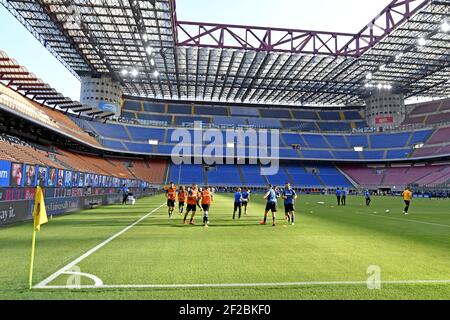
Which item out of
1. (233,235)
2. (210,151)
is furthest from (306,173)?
(233,235)

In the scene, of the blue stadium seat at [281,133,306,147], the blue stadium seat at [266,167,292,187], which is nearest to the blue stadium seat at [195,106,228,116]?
the blue stadium seat at [281,133,306,147]

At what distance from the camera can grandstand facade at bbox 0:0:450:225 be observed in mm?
A: 38219

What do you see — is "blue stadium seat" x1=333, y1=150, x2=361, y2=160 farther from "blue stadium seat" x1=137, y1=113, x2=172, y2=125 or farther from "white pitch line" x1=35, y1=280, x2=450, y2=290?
"white pitch line" x1=35, y1=280, x2=450, y2=290

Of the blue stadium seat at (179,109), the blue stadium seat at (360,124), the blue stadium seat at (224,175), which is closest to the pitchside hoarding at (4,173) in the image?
the blue stadium seat at (224,175)

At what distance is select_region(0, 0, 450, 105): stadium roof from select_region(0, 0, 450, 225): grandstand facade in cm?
22

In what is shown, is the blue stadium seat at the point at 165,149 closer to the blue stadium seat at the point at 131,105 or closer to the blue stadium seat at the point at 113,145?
the blue stadium seat at the point at 113,145

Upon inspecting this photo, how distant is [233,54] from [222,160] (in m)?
30.7

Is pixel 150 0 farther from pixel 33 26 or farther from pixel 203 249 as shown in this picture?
pixel 203 249

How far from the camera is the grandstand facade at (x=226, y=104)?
125 feet

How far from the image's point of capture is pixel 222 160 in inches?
2992

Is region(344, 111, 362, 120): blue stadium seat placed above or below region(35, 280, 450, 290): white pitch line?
above
